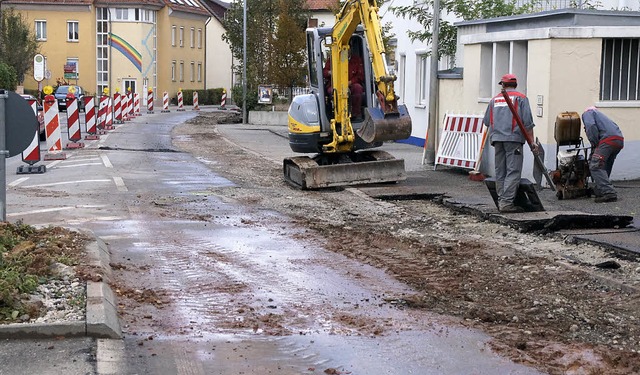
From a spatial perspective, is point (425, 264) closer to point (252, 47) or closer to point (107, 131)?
point (107, 131)

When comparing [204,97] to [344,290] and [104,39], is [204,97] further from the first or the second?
[344,290]

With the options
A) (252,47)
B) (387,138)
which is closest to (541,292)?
(387,138)

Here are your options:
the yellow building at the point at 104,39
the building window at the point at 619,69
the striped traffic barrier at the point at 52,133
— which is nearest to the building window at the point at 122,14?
the yellow building at the point at 104,39

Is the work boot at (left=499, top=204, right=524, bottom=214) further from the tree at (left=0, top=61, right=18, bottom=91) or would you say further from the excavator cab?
the tree at (left=0, top=61, right=18, bottom=91)

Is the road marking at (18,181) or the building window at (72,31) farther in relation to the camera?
the building window at (72,31)

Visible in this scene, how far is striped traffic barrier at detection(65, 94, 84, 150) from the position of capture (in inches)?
1038

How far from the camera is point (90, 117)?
3083cm

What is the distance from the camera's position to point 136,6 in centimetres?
8294

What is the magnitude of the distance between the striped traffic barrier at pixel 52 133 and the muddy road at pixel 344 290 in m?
7.63

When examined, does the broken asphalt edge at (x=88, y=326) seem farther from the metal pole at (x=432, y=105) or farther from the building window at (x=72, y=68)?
the building window at (x=72, y=68)

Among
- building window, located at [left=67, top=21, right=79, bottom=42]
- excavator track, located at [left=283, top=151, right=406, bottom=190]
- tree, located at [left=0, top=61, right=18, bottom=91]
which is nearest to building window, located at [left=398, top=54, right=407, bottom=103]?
excavator track, located at [left=283, top=151, right=406, bottom=190]

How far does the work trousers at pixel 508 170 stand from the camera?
12.8 meters

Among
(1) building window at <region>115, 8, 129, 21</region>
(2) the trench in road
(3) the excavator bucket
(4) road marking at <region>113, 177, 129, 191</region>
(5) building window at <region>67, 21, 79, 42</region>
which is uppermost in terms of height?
(1) building window at <region>115, 8, 129, 21</region>

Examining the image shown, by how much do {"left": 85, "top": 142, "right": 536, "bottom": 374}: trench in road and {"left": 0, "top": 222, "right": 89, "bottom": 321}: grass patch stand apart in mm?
493
